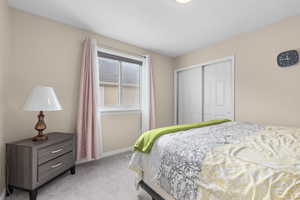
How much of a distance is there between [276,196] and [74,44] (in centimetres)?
282

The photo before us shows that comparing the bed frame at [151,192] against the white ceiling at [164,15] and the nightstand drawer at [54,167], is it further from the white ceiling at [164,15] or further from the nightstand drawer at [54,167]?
the white ceiling at [164,15]

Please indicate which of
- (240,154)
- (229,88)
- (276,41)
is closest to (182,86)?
(229,88)

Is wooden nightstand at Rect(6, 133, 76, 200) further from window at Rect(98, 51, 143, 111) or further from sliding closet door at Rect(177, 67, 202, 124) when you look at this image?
sliding closet door at Rect(177, 67, 202, 124)

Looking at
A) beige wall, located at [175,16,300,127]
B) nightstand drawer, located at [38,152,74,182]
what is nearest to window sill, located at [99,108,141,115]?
nightstand drawer, located at [38,152,74,182]

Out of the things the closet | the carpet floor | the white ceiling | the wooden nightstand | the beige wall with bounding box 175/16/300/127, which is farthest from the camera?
the closet

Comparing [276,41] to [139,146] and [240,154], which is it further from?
[139,146]

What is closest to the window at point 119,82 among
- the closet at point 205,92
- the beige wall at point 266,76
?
the closet at point 205,92

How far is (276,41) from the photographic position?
2.20 metres

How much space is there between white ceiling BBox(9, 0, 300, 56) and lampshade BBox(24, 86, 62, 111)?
112 cm

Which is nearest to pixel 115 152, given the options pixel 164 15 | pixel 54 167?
pixel 54 167

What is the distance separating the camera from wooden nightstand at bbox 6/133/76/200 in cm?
149

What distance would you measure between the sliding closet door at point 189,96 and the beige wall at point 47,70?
1680 millimetres

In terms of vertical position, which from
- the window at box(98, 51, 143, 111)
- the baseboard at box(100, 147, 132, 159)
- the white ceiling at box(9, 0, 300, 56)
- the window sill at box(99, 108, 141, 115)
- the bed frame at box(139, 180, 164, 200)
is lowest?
the baseboard at box(100, 147, 132, 159)

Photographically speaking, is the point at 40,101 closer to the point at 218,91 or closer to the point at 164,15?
the point at 164,15
